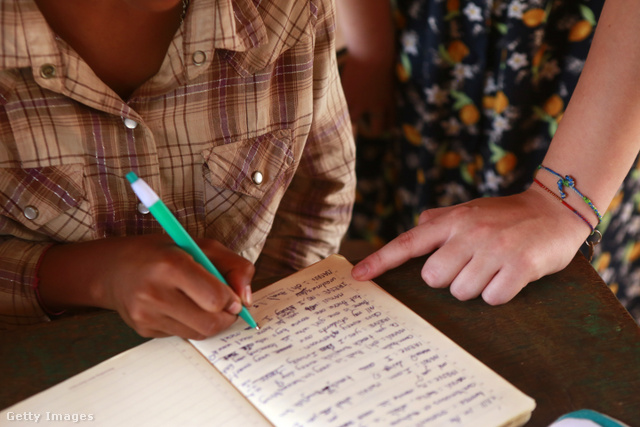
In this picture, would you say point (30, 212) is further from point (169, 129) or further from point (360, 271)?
point (360, 271)

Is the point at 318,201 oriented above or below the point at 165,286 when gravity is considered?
below

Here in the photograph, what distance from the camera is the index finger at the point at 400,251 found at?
2.28ft

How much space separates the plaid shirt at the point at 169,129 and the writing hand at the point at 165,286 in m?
0.12

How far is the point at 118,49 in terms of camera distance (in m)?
0.73

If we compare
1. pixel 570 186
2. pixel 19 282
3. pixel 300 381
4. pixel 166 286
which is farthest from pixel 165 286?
pixel 570 186

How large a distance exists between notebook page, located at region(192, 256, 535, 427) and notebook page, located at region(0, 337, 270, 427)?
0.06 ft

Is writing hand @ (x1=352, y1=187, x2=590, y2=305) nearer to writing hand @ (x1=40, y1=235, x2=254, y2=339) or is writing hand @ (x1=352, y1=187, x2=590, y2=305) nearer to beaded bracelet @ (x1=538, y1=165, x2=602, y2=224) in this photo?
beaded bracelet @ (x1=538, y1=165, x2=602, y2=224)

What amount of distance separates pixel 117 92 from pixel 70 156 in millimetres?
93

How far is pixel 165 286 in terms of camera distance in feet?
1.91

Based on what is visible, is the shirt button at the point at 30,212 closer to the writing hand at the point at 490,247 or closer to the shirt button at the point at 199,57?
the shirt button at the point at 199,57

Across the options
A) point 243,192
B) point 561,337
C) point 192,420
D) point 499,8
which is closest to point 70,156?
point 243,192

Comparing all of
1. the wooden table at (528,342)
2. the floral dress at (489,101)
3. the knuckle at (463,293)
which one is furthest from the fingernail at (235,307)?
the floral dress at (489,101)

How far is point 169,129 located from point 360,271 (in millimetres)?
289

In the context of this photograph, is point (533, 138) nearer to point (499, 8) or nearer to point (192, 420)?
point (499, 8)
